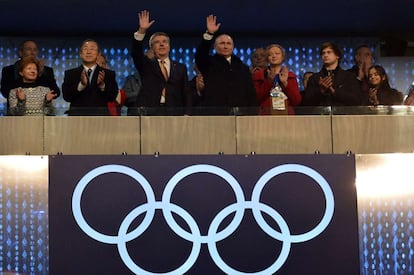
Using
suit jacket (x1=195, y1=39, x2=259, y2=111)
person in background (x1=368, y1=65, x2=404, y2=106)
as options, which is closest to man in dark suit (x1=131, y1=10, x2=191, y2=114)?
suit jacket (x1=195, y1=39, x2=259, y2=111)

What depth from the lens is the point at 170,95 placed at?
7.07 meters

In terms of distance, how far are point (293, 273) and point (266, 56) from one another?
8.35 ft

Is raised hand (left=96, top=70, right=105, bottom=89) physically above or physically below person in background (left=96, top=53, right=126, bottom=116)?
above

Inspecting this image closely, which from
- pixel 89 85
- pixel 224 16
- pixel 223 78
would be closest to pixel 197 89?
pixel 223 78

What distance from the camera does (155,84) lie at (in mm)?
7082

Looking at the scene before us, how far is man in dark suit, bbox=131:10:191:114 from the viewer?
704 centimetres

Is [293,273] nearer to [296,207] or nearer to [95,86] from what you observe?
[296,207]

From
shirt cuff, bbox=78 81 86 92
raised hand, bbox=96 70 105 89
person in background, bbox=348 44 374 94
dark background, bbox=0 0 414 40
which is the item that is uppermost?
A: dark background, bbox=0 0 414 40

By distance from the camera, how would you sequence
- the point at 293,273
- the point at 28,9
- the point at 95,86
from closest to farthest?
the point at 293,273 → the point at 95,86 → the point at 28,9

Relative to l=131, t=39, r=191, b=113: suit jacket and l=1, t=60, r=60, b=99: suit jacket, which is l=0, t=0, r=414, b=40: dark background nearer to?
l=1, t=60, r=60, b=99: suit jacket

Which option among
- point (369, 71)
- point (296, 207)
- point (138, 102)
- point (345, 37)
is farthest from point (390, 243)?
point (345, 37)

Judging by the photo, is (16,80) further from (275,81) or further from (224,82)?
(275,81)

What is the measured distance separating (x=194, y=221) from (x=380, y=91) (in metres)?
2.49

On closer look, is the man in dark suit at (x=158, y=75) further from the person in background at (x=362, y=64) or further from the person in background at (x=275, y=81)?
the person in background at (x=362, y=64)
